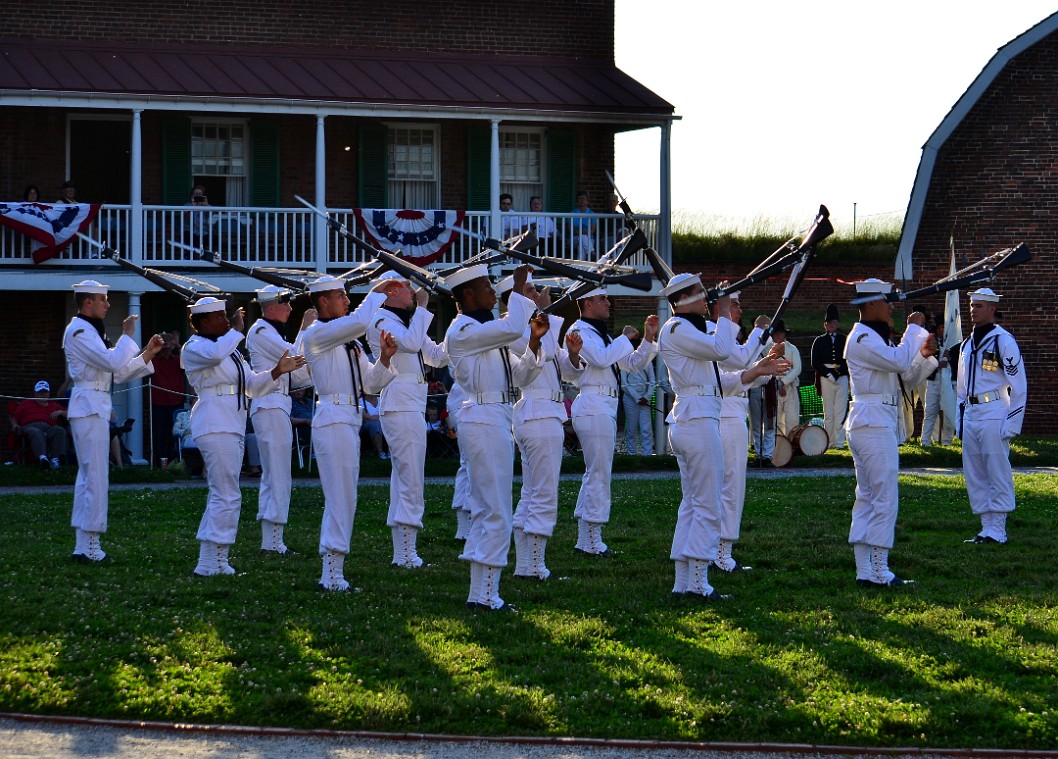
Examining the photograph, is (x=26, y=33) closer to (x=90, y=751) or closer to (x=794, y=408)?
(x=794, y=408)

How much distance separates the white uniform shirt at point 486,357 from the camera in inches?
379

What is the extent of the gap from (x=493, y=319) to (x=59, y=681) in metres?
3.53

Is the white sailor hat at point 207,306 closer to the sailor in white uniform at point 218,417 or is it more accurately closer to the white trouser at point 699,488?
the sailor in white uniform at point 218,417

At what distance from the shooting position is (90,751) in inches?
278

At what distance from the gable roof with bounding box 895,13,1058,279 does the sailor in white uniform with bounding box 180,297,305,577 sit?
705 inches

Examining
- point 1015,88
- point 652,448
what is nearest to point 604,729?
point 652,448

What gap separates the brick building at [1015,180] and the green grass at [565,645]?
15253 mm

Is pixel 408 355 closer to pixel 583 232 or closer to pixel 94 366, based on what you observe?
pixel 94 366

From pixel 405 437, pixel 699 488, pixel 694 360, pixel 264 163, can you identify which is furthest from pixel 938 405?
pixel 699 488

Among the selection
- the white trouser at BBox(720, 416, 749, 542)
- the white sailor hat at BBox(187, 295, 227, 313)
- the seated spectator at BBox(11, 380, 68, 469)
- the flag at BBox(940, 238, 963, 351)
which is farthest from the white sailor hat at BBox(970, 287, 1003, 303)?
the seated spectator at BBox(11, 380, 68, 469)

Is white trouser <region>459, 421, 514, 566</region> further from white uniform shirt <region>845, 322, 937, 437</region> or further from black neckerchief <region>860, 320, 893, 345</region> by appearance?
black neckerchief <region>860, 320, 893, 345</region>

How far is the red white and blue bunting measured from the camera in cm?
2317

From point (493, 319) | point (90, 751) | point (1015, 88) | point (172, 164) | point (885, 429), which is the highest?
point (1015, 88)

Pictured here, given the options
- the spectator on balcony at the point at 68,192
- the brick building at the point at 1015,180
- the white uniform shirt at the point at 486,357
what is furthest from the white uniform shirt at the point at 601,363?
the brick building at the point at 1015,180
